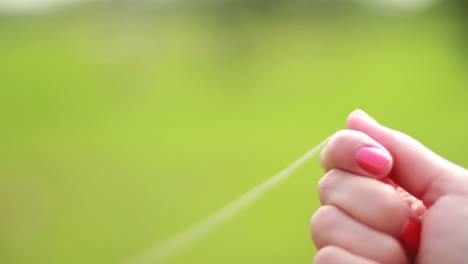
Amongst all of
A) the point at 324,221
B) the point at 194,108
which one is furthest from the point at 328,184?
the point at 194,108

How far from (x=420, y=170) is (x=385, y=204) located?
0.05 m

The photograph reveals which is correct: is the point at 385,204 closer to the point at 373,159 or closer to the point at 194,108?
the point at 373,159

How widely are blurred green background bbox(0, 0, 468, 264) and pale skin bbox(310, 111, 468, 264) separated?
→ 1552 mm

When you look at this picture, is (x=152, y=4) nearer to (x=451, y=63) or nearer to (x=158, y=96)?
(x=158, y=96)

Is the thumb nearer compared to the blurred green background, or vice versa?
the thumb

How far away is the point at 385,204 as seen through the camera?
69 cm

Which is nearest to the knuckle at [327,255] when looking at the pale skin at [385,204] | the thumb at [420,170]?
the pale skin at [385,204]

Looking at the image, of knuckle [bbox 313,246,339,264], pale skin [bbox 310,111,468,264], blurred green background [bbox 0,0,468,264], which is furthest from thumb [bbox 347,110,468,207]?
blurred green background [bbox 0,0,468,264]

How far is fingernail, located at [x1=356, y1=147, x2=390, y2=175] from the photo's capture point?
2.23ft

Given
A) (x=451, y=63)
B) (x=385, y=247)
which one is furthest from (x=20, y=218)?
(x=451, y=63)

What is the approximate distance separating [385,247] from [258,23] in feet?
13.5

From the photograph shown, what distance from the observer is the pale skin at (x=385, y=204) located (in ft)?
2.23

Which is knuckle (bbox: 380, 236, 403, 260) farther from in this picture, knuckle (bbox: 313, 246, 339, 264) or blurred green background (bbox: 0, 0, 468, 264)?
blurred green background (bbox: 0, 0, 468, 264)

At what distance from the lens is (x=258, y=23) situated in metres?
4.70
